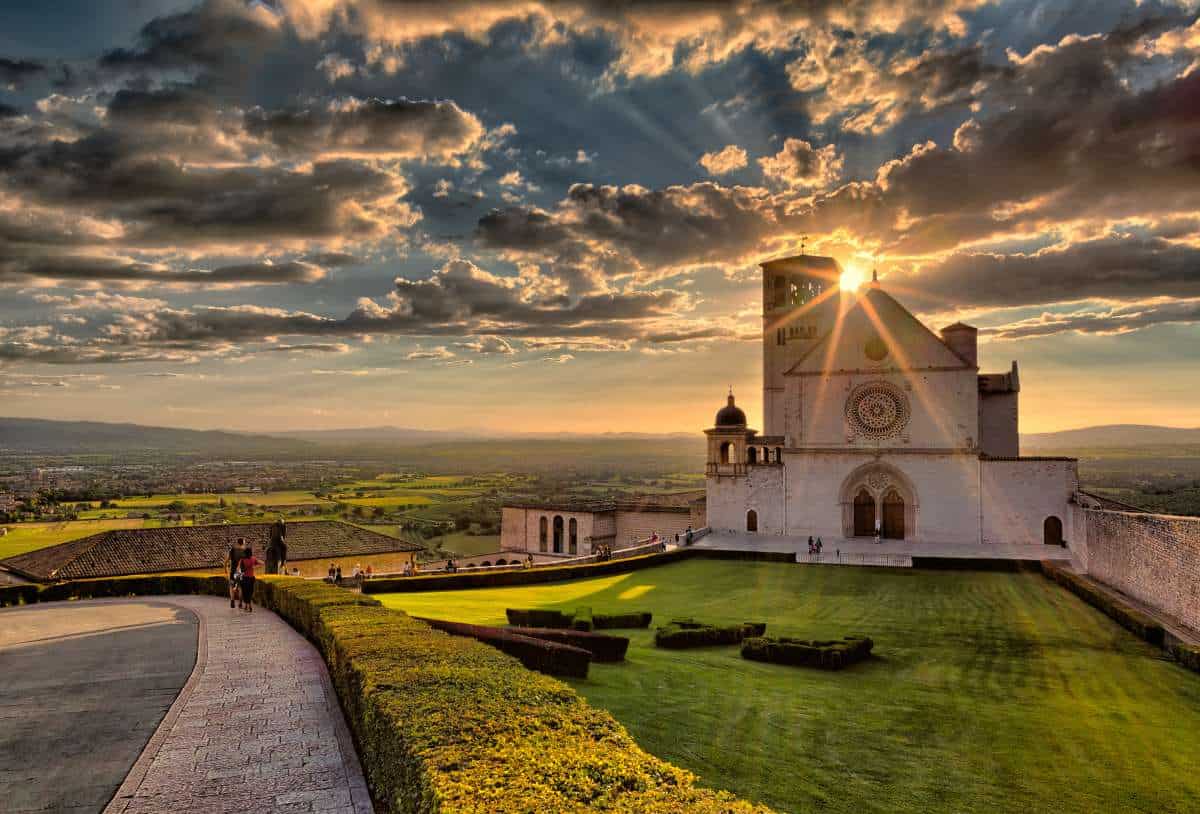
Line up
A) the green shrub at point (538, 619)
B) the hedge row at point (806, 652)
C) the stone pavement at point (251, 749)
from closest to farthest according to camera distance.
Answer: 1. the stone pavement at point (251, 749)
2. the hedge row at point (806, 652)
3. the green shrub at point (538, 619)

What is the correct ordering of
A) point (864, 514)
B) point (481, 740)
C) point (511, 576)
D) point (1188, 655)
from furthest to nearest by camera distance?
point (864, 514) → point (511, 576) → point (1188, 655) → point (481, 740)

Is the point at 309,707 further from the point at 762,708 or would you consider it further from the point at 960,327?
the point at 960,327

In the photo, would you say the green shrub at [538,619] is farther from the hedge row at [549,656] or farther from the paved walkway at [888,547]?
the paved walkway at [888,547]

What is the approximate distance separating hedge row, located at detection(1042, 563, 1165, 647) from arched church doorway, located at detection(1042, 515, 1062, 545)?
10016 millimetres

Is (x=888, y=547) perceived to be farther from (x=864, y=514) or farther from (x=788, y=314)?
(x=788, y=314)

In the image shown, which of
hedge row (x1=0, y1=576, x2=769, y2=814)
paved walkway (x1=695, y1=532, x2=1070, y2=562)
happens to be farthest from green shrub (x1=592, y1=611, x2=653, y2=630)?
paved walkway (x1=695, y1=532, x2=1070, y2=562)

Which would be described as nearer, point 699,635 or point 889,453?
point 699,635

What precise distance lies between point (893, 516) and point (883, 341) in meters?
10.7

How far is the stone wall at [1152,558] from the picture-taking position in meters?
20.9

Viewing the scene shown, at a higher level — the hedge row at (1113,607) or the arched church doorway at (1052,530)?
the arched church doorway at (1052,530)

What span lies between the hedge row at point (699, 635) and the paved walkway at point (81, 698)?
9163mm

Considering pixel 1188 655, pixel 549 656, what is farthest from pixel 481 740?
pixel 1188 655

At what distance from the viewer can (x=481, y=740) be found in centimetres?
630

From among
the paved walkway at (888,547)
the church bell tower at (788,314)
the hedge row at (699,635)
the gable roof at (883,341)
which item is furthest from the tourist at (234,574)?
the church bell tower at (788,314)
